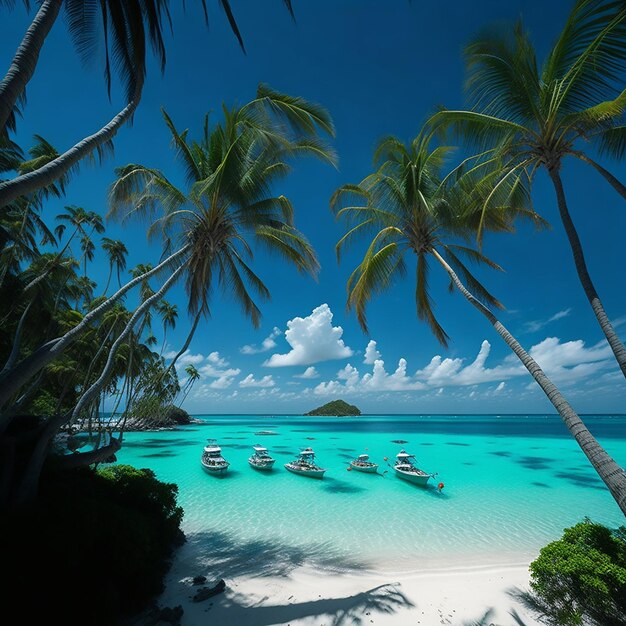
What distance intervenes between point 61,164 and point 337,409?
173 meters

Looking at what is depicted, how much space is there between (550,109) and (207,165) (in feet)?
27.6

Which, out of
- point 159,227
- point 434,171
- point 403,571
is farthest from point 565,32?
point 403,571

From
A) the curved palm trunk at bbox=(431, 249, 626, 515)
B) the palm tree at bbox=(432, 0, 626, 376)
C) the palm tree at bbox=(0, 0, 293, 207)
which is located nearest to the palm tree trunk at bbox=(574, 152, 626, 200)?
the palm tree at bbox=(432, 0, 626, 376)

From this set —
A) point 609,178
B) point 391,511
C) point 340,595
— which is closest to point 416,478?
point 391,511

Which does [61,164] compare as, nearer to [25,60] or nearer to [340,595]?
[25,60]

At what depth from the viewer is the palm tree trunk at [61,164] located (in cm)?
352

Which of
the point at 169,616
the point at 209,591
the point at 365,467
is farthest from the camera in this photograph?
the point at 365,467

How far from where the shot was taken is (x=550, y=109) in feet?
18.6

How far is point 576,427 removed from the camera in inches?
175

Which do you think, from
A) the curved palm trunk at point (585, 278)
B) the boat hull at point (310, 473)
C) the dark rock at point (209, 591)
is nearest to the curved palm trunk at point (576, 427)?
the curved palm trunk at point (585, 278)

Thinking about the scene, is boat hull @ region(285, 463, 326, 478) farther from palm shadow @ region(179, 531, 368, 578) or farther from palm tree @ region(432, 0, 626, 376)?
palm tree @ region(432, 0, 626, 376)

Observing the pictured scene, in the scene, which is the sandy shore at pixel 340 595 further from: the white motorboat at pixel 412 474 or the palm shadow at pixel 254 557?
the white motorboat at pixel 412 474

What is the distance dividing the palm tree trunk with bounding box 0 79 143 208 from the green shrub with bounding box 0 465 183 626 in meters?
4.22

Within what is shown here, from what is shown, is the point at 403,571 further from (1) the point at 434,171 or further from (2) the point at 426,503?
(1) the point at 434,171
